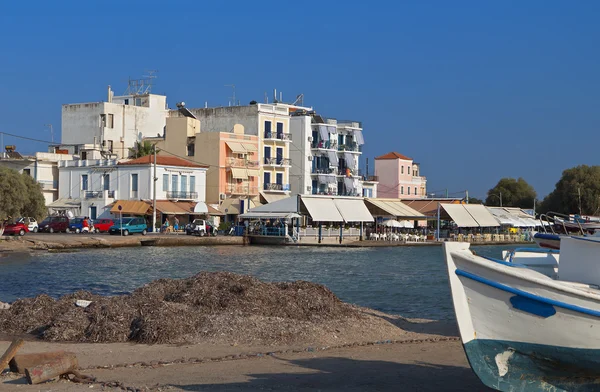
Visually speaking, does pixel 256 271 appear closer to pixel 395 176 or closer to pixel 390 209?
pixel 390 209

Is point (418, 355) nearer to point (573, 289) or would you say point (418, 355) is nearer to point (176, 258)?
point (573, 289)

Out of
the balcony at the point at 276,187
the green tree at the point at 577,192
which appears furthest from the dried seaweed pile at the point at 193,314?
the green tree at the point at 577,192

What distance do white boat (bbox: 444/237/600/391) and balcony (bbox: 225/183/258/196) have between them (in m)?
63.6

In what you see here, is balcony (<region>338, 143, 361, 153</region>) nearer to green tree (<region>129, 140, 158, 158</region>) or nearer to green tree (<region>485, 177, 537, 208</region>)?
green tree (<region>129, 140, 158, 158</region>)

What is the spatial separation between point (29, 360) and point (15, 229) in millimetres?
43278

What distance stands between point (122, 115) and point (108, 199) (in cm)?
1531

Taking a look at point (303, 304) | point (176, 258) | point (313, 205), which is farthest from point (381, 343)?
point (313, 205)

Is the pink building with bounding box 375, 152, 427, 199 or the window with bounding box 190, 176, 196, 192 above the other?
the pink building with bounding box 375, 152, 427, 199

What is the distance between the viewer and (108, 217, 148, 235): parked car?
5928 cm

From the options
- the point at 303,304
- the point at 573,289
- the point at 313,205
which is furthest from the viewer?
the point at 313,205

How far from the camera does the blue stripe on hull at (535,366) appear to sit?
10438 millimetres

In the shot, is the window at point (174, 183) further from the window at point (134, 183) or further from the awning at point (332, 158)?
the awning at point (332, 158)

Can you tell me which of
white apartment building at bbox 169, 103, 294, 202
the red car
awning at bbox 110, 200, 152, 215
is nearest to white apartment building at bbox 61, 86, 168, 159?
white apartment building at bbox 169, 103, 294, 202

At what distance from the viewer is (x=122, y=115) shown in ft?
266
